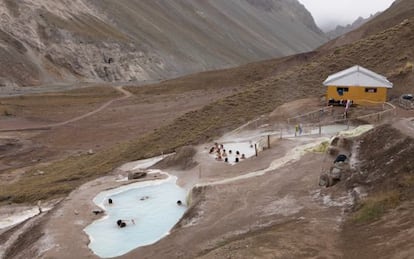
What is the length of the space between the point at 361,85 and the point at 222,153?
13844 millimetres

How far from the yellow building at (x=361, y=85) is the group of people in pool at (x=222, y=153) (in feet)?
37.1

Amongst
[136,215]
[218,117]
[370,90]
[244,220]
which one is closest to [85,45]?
[218,117]

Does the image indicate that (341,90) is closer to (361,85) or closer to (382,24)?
(361,85)

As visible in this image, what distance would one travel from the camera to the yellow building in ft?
153

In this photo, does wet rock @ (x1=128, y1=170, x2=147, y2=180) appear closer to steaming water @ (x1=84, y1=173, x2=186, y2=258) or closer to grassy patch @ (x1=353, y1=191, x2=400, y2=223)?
steaming water @ (x1=84, y1=173, x2=186, y2=258)

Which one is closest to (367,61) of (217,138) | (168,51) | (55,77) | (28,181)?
(217,138)

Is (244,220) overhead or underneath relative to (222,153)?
overhead

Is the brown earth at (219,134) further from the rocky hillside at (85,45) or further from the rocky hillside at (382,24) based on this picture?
the rocky hillside at (85,45)

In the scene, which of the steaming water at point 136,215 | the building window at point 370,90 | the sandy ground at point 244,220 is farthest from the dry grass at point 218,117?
the sandy ground at point 244,220

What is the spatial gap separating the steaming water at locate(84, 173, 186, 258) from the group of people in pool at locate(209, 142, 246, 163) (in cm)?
379

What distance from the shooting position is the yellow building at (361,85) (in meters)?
46.8

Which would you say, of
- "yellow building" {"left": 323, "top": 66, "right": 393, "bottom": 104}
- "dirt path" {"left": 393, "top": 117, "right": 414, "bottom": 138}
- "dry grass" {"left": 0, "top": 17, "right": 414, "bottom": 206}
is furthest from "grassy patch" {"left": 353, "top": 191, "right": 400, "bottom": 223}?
"yellow building" {"left": 323, "top": 66, "right": 393, "bottom": 104}

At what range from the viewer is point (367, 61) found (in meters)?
58.7

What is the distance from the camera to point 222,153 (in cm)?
4141
